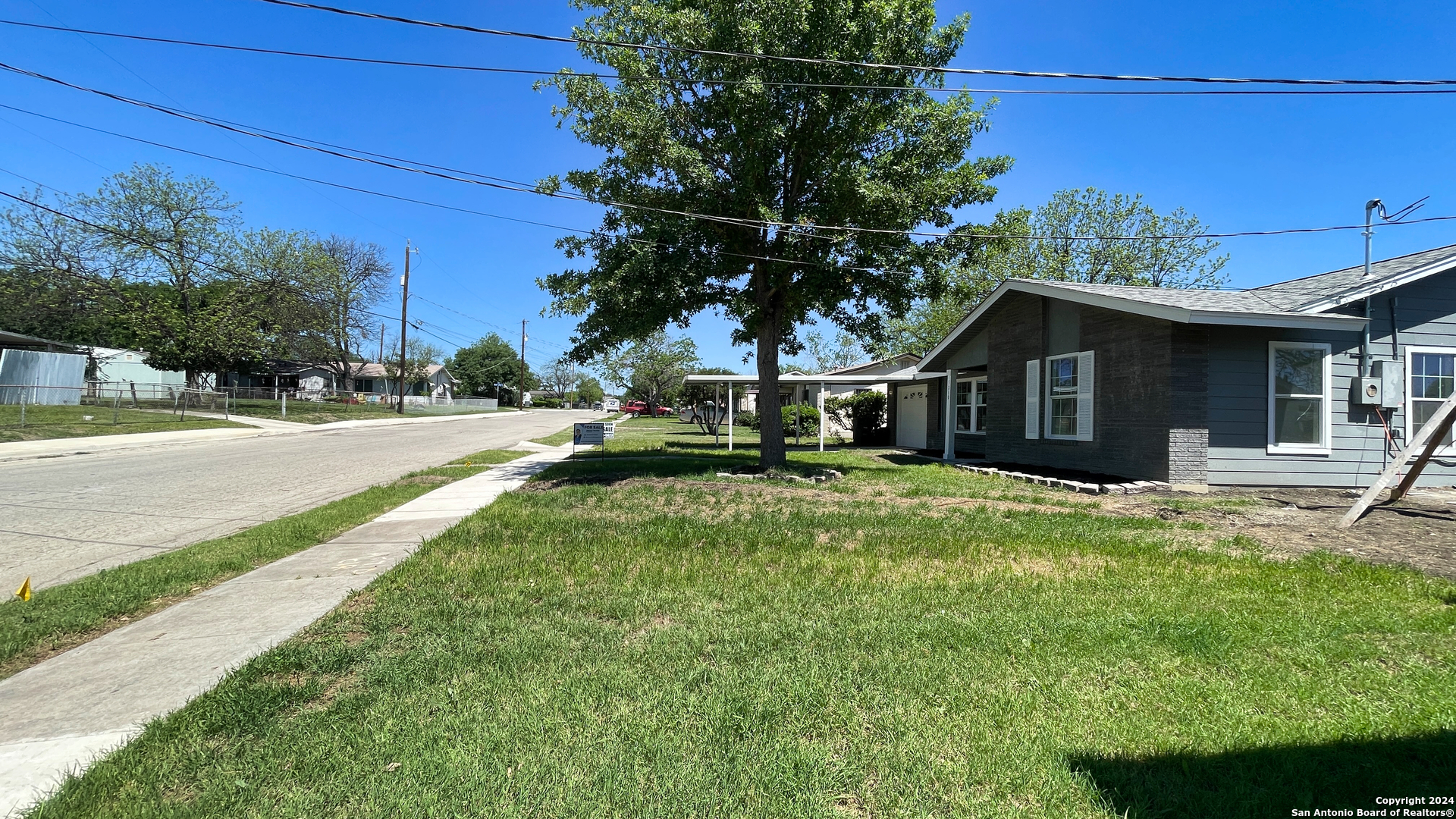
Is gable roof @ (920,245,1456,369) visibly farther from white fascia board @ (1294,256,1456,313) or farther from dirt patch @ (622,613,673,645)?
dirt patch @ (622,613,673,645)

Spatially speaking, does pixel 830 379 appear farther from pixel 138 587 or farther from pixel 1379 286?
pixel 138 587

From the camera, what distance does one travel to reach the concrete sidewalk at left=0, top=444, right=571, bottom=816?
298 centimetres

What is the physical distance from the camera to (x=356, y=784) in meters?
2.65

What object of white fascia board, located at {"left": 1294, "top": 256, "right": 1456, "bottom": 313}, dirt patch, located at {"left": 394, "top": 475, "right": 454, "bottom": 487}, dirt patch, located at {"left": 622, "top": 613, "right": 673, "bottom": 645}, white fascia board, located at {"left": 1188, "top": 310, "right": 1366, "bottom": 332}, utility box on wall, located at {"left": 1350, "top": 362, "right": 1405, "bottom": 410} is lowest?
dirt patch, located at {"left": 394, "top": 475, "right": 454, "bottom": 487}

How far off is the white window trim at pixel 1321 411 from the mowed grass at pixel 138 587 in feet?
46.5

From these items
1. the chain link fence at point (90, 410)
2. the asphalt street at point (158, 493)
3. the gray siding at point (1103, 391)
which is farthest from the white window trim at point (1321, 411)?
the chain link fence at point (90, 410)

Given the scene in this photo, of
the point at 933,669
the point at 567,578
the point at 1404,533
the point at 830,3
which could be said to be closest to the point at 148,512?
the point at 567,578

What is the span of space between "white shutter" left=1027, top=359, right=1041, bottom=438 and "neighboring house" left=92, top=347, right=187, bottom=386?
51.2 m

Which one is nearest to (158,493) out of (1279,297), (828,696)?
(828,696)

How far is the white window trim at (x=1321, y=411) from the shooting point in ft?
37.7

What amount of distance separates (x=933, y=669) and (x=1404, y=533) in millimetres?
7363

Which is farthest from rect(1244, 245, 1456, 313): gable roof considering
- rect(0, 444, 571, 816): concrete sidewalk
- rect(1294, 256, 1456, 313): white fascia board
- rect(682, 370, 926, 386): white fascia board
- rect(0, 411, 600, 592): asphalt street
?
rect(0, 411, 600, 592): asphalt street

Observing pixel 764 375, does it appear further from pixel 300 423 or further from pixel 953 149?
pixel 300 423

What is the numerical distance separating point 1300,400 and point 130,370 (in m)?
61.2
